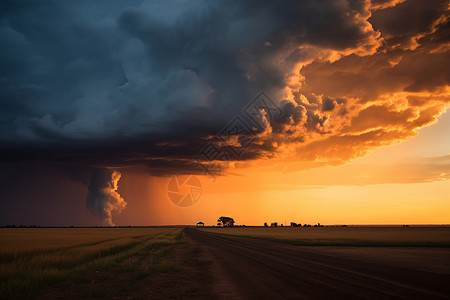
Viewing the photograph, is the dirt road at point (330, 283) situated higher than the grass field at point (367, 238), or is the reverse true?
the grass field at point (367, 238)

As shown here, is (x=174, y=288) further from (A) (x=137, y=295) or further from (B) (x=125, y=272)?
(B) (x=125, y=272)

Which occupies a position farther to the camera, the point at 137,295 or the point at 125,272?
the point at 125,272

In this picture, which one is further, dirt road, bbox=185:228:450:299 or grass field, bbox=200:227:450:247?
grass field, bbox=200:227:450:247

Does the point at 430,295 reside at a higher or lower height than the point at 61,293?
higher

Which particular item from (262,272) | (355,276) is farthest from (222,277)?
(355,276)

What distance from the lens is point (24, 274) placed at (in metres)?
14.8

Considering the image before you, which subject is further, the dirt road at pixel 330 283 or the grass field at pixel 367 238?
the grass field at pixel 367 238

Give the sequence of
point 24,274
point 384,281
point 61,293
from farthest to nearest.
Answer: point 24,274 → point 384,281 → point 61,293

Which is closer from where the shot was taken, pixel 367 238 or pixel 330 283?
Answer: pixel 330 283

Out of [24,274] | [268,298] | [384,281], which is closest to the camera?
[268,298]

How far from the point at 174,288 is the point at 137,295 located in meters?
1.75

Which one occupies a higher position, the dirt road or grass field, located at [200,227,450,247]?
grass field, located at [200,227,450,247]

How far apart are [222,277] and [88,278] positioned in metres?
6.46

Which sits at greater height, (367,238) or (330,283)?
(367,238)
